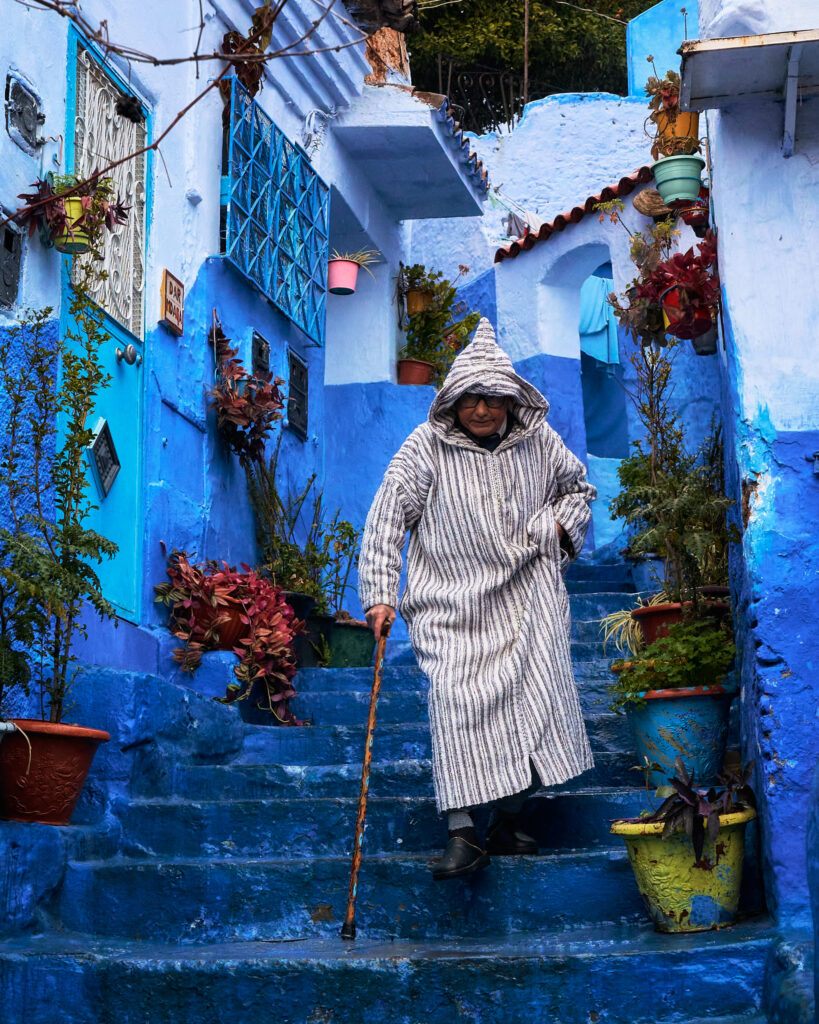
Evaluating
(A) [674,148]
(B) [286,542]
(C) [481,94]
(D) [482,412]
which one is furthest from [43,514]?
(C) [481,94]

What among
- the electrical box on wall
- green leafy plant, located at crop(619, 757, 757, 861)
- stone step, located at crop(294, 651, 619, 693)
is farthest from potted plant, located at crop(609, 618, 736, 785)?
the electrical box on wall

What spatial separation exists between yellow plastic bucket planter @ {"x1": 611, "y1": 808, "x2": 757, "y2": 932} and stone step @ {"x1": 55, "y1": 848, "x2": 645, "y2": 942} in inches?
12.6

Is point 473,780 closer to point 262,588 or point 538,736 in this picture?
point 538,736

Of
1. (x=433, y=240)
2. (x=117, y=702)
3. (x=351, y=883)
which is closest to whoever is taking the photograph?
(x=351, y=883)

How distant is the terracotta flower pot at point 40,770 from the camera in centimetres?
451

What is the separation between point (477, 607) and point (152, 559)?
2335mm

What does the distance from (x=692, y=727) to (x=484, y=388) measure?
1.45 meters

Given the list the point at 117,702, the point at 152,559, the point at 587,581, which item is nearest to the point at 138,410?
the point at 152,559

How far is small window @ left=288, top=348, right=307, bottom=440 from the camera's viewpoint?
8.59 metres

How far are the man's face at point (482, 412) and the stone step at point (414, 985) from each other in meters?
1.85

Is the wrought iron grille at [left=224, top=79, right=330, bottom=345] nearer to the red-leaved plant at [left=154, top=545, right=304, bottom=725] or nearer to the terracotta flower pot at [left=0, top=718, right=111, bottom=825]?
the red-leaved plant at [left=154, top=545, right=304, bottom=725]

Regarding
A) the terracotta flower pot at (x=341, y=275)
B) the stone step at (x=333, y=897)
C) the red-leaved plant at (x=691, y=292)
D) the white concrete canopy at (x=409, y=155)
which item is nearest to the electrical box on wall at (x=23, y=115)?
the red-leaved plant at (x=691, y=292)

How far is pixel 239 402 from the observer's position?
23.9 ft

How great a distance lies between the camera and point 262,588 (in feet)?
22.3
